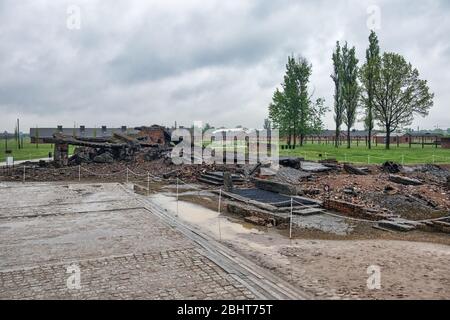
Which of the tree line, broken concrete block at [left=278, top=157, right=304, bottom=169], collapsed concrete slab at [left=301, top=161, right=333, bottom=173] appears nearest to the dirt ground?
collapsed concrete slab at [left=301, top=161, right=333, bottom=173]

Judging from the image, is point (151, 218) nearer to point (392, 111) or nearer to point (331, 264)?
point (331, 264)

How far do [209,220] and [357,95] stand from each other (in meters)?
44.6

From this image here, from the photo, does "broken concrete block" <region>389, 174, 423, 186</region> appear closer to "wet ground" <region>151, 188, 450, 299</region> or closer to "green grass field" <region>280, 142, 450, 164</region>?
"wet ground" <region>151, 188, 450, 299</region>

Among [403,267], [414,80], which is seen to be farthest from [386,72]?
[403,267]

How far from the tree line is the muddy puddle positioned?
36081 millimetres

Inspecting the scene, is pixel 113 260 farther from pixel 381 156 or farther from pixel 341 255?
pixel 381 156

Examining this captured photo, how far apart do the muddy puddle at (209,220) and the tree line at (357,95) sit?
118ft

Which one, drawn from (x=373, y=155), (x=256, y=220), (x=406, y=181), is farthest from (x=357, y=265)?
(x=373, y=155)

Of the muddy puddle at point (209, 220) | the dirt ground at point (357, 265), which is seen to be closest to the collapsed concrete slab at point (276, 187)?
the muddy puddle at point (209, 220)

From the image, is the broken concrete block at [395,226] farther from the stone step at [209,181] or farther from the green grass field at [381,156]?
the green grass field at [381,156]

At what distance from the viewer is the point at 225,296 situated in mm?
5586

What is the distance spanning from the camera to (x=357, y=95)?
166 ft

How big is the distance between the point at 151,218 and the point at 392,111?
40.0m
